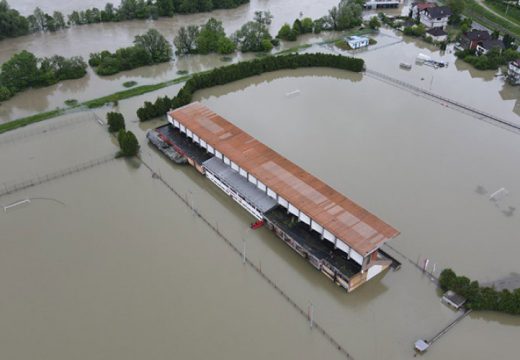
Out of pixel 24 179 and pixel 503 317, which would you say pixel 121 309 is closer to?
pixel 24 179

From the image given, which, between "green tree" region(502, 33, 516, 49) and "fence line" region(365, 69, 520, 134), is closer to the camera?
"fence line" region(365, 69, 520, 134)

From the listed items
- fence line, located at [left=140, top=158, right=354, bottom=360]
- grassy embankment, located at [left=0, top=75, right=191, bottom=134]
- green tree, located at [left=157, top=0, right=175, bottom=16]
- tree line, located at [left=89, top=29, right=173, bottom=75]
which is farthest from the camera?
green tree, located at [left=157, top=0, right=175, bottom=16]

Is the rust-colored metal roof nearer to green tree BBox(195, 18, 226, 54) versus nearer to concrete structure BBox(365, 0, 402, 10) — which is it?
green tree BBox(195, 18, 226, 54)

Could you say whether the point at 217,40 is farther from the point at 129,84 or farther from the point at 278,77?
the point at 129,84

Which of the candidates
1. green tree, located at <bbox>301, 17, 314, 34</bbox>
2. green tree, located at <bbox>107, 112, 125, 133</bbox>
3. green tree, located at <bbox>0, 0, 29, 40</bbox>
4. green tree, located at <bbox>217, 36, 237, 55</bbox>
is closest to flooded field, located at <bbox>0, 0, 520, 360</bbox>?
green tree, located at <bbox>107, 112, 125, 133</bbox>

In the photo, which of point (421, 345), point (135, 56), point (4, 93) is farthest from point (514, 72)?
point (4, 93)

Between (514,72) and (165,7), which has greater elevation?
(165,7)

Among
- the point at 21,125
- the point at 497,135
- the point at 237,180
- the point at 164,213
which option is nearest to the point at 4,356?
the point at 164,213
